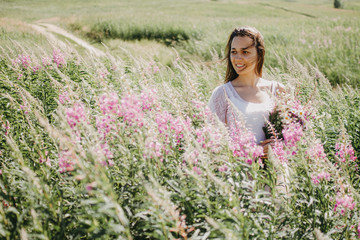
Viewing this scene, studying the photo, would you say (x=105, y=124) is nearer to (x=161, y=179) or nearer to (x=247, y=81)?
(x=161, y=179)

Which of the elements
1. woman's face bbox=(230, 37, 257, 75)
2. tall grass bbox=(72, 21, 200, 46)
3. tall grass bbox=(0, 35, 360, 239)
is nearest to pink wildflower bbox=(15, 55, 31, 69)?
tall grass bbox=(0, 35, 360, 239)

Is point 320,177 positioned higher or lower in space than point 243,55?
lower

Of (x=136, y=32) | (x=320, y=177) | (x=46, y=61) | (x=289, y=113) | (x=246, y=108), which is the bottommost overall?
(x=320, y=177)

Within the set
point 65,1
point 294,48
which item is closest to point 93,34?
point 294,48

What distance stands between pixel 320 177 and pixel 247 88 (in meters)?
1.76

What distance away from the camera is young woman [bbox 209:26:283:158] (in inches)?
128

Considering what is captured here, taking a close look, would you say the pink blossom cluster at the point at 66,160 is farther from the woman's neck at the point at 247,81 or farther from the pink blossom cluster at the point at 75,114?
the woman's neck at the point at 247,81

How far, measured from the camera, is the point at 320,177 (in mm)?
2125

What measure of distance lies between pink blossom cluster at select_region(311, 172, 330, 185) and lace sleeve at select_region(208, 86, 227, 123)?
1.45m

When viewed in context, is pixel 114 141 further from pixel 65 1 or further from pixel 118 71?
pixel 65 1

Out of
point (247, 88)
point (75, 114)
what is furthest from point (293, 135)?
point (75, 114)

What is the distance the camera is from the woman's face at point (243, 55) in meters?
3.36

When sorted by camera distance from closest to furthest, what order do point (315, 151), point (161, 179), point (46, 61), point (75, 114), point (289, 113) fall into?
point (75, 114)
point (315, 151)
point (161, 179)
point (289, 113)
point (46, 61)

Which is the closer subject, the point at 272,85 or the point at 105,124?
the point at 105,124
